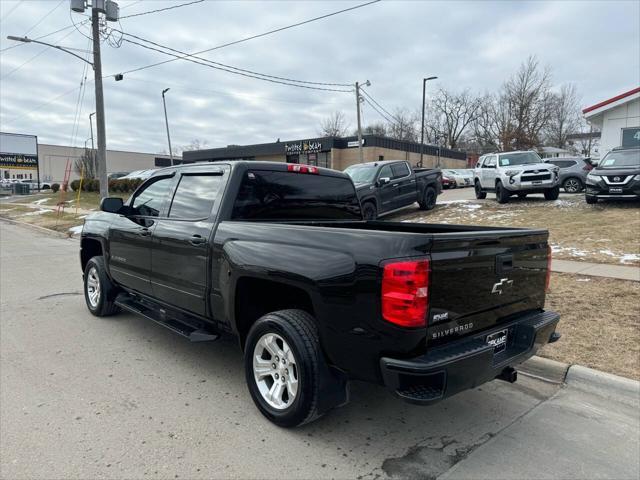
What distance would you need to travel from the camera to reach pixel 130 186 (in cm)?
2986

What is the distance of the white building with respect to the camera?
1933 centimetres

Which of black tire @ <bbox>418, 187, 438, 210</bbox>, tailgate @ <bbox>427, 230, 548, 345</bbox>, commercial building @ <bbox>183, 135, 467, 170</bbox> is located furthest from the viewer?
commercial building @ <bbox>183, 135, 467, 170</bbox>

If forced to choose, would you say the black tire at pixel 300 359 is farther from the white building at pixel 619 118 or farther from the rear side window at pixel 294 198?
the white building at pixel 619 118

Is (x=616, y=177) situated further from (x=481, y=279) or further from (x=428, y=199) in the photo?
(x=481, y=279)

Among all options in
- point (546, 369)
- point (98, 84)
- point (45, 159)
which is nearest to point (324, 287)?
point (546, 369)

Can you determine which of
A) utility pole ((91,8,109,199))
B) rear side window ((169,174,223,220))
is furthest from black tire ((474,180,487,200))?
rear side window ((169,174,223,220))

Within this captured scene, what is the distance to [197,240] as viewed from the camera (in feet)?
12.9

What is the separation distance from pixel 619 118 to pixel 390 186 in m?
12.6

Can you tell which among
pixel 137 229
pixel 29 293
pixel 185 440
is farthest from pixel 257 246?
pixel 29 293

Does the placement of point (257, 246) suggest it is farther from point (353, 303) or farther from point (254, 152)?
point (254, 152)

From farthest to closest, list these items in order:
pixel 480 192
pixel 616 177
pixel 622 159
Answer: pixel 480 192 < pixel 622 159 < pixel 616 177

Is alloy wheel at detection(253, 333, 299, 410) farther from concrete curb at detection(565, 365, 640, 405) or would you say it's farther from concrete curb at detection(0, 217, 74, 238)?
concrete curb at detection(0, 217, 74, 238)

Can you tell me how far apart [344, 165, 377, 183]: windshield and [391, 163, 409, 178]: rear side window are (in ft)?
2.45

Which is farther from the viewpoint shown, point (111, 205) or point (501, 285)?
point (111, 205)
